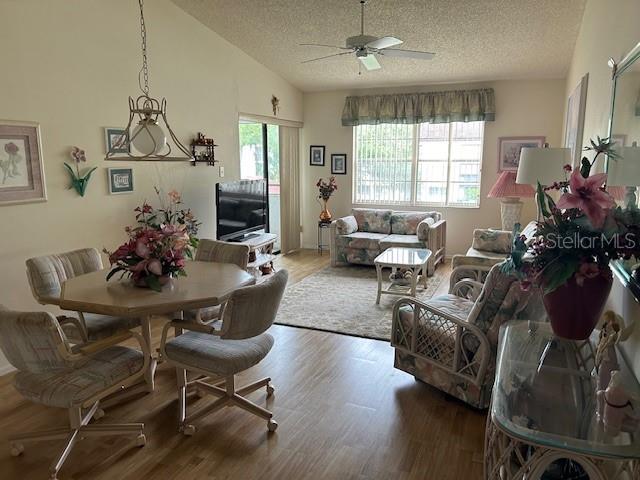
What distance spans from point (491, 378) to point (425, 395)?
50 centimetres

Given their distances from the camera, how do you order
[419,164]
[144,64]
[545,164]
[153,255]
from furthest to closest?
[419,164] → [144,64] → [545,164] → [153,255]

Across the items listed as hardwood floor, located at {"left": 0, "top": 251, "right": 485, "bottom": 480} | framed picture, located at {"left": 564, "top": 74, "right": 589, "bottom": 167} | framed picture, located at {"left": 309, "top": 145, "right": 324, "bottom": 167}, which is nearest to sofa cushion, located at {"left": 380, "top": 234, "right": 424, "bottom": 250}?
framed picture, located at {"left": 309, "top": 145, "right": 324, "bottom": 167}

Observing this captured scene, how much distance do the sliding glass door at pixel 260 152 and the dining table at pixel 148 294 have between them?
4181 mm

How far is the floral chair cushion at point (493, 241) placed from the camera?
5191 millimetres

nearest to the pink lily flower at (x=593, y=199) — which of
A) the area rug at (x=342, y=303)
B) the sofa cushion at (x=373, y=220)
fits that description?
the area rug at (x=342, y=303)

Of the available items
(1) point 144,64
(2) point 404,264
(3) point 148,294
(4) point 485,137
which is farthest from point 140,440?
(4) point 485,137

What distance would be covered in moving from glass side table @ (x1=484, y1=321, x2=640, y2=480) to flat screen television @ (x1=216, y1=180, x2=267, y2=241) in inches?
156

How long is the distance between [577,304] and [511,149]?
5475 millimetres

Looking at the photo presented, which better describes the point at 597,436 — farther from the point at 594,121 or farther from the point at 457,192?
the point at 457,192

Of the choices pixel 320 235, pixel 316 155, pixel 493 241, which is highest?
pixel 316 155

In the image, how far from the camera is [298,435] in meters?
2.57

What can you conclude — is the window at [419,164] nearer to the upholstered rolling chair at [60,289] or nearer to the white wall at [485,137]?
the white wall at [485,137]

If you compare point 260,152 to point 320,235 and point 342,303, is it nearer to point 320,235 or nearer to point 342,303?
point 320,235

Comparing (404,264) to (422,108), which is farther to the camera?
(422,108)
